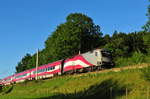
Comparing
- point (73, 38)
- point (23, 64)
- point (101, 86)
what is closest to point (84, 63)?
point (101, 86)

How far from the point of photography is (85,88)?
35.6 m

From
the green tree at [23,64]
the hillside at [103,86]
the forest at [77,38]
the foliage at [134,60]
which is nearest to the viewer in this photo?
the hillside at [103,86]

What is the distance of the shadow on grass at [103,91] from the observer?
27.8m

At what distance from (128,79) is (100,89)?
129 inches

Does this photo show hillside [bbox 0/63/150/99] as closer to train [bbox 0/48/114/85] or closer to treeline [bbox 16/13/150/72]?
train [bbox 0/48/114/85]

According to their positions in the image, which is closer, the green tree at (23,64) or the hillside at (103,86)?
the hillside at (103,86)

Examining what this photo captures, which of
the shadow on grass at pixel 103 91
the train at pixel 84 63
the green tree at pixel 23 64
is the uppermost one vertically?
the green tree at pixel 23 64

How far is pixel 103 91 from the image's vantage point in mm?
31000

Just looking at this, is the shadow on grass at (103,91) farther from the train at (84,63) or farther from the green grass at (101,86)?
the train at (84,63)

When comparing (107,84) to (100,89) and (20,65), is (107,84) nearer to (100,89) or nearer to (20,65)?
(100,89)

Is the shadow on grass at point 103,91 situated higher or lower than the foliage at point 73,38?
lower

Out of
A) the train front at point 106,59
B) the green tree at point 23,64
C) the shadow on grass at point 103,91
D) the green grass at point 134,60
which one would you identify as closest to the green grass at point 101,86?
the shadow on grass at point 103,91

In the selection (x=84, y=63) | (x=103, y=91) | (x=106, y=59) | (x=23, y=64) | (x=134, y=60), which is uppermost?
(x=23, y=64)

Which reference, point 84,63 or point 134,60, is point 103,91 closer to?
point 84,63
